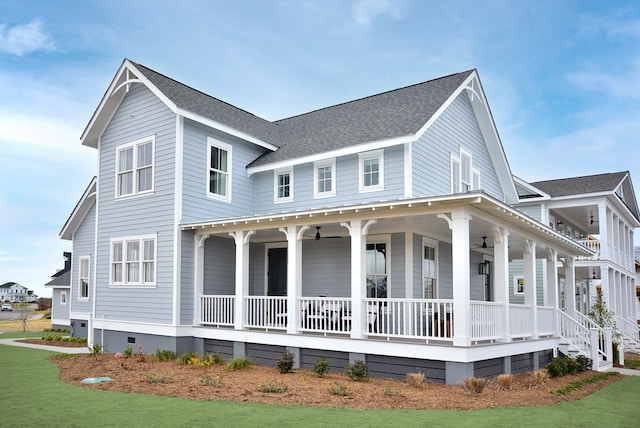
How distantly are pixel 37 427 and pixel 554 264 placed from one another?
1443 centimetres

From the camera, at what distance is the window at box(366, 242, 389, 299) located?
15.1 metres

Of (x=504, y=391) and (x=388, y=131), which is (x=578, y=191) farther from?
(x=504, y=391)

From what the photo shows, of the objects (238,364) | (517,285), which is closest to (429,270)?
(238,364)

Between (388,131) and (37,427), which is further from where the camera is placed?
(388,131)

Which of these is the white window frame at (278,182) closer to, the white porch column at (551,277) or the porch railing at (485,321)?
the porch railing at (485,321)

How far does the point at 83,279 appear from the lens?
2447cm

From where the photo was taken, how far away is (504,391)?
34.8 ft

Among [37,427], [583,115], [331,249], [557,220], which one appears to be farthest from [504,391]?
[557,220]

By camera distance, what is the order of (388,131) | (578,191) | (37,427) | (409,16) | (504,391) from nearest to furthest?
(37,427), (504,391), (388,131), (409,16), (578,191)

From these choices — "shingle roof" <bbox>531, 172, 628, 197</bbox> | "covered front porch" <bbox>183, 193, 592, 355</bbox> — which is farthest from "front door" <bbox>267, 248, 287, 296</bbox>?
"shingle roof" <bbox>531, 172, 628, 197</bbox>

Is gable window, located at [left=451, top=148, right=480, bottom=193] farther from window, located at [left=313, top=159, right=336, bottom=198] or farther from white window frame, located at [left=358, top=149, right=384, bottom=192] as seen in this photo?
window, located at [left=313, top=159, right=336, bottom=198]

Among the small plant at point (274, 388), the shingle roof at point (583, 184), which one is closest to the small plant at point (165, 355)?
the small plant at point (274, 388)

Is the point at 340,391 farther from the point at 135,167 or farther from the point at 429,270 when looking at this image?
the point at 135,167

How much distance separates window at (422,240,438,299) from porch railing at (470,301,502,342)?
3.11 m
